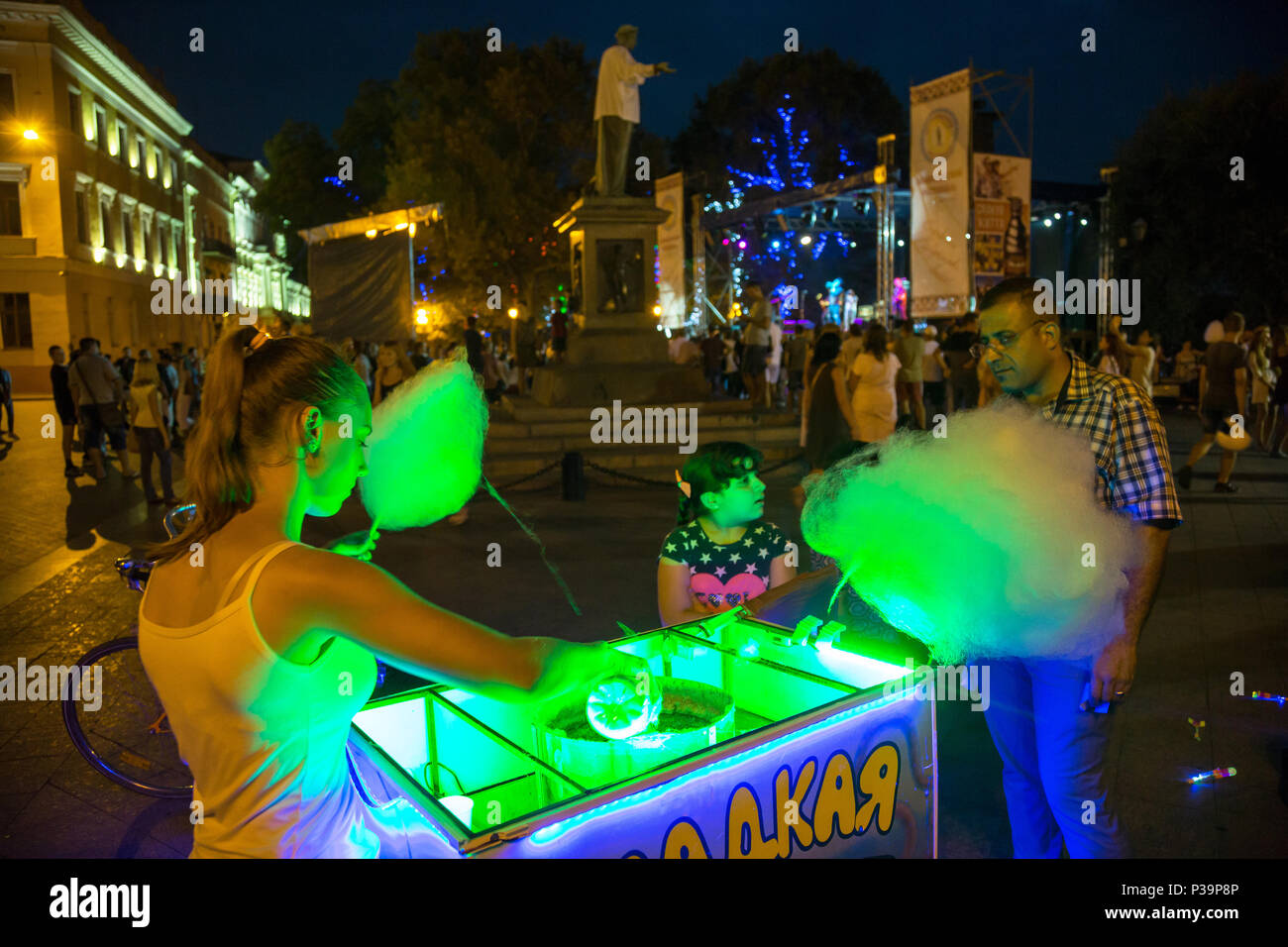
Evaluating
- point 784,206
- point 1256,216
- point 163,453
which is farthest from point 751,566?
point 1256,216

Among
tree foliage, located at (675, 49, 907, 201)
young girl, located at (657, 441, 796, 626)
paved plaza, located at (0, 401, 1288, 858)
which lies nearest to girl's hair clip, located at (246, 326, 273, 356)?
young girl, located at (657, 441, 796, 626)

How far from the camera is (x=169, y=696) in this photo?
1.35m

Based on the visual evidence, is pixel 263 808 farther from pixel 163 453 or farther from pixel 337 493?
pixel 163 453

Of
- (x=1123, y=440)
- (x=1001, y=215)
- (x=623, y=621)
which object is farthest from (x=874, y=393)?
(x=1001, y=215)

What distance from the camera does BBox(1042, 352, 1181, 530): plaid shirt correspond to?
227cm

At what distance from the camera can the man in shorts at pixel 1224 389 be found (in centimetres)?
973

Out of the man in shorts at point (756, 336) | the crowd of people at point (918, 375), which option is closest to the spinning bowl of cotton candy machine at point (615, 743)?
the crowd of people at point (918, 375)

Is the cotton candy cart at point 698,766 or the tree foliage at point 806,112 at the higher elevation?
the tree foliage at point 806,112

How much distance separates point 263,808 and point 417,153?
109 ft

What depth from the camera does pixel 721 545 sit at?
3.12 metres

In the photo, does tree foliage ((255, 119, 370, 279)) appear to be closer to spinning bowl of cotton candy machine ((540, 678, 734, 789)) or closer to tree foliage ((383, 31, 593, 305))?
tree foliage ((383, 31, 593, 305))

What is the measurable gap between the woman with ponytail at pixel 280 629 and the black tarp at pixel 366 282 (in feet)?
34.1

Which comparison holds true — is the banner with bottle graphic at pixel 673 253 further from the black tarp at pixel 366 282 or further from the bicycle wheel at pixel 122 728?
the bicycle wheel at pixel 122 728

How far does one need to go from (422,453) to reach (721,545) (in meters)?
1.28
